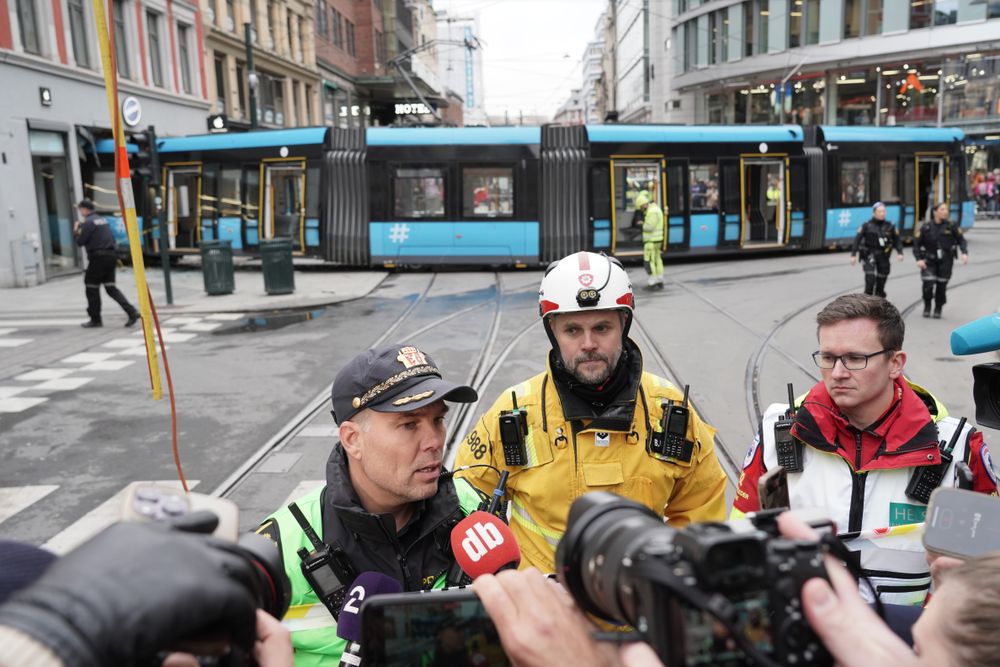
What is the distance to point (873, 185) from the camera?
2192 cm

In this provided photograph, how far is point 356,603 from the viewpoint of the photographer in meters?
2.14

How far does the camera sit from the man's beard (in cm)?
303

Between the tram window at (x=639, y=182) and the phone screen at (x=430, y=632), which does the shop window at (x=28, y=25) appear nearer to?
the tram window at (x=639, y=182)

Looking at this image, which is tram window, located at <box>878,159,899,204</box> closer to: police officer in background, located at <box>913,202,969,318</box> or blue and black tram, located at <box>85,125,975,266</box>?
blue and black tram, located at <box>85,125,975,266</box>

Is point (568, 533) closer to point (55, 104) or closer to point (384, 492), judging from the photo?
point (384, 492)

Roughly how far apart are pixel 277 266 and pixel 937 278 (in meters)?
12.9

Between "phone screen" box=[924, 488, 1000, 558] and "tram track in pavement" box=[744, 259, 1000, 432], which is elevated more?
"phone screen" box=[924, 488, 1000, 558]

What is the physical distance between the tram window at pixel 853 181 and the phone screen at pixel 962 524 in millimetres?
22140

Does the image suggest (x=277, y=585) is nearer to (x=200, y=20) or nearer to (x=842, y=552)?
(x=842, y=552)

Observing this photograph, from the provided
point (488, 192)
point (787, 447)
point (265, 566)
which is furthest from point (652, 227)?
point (265, 566)

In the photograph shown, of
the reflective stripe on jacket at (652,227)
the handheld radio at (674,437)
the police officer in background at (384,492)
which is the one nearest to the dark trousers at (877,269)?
the reflective stripe on jacket at (652,227)

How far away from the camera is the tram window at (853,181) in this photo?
70.6 ft

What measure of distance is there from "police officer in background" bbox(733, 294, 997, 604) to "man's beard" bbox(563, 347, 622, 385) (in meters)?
0.64

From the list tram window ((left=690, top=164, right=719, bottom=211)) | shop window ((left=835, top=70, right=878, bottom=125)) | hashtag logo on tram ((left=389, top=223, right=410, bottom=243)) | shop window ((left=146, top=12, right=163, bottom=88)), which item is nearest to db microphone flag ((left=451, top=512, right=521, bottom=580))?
hashtag logo on tram ((left=389, top=223, right=410, bottom=243))
